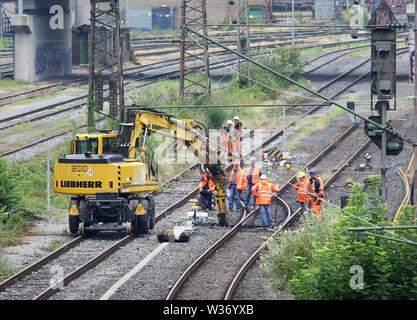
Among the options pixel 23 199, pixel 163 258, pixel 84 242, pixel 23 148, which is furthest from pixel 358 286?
pixel 23 148

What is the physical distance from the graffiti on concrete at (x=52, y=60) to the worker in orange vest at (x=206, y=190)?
28.8 m

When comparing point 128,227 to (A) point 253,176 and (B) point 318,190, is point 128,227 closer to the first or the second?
(A) point 253,176

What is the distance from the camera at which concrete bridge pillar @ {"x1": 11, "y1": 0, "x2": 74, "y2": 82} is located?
163 feet

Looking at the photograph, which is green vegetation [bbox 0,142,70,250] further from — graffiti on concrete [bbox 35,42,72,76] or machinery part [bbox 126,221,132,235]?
graffiti on concrete [bbox 35,42,72,76]

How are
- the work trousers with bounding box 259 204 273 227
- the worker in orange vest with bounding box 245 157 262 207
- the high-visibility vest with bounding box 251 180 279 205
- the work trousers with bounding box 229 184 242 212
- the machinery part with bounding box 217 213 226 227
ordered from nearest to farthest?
the high-visibility vest with bounding box 251 180 279 205 → the work trousers with bounding box 259 204 273 227 → the machinery part with bounding box 217 213 226 227 → the worker in orange vest with bounding box 245 157 262 207 → the work trousers with bounding box 229 184 242 212

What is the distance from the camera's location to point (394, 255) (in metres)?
12.8

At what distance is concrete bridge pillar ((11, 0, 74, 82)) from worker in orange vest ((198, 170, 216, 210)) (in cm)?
2815

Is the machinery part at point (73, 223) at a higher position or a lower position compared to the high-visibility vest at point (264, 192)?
lower

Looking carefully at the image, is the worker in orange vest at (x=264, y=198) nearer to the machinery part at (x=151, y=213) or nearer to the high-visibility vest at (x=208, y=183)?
the high-visibility vest at (x=208, y=183)

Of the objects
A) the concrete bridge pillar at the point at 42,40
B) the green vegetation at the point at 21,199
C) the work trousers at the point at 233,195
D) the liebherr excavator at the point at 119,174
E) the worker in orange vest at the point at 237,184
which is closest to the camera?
the liebherr excavator at the point at 119,174

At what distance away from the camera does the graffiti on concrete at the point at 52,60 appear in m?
50.9

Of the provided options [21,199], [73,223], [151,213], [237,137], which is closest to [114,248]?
[73,223]

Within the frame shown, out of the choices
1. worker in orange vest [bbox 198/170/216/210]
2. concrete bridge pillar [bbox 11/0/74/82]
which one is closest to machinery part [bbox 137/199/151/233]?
worker in orange vest [bbox 198/170/216/210]

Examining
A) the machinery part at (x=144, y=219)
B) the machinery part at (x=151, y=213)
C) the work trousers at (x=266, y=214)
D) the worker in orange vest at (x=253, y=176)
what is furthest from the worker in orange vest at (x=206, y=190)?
the machinery part at (x=144, y=219)
